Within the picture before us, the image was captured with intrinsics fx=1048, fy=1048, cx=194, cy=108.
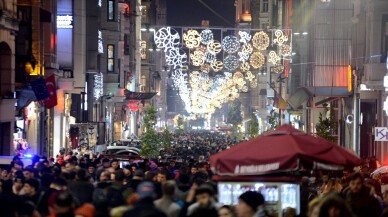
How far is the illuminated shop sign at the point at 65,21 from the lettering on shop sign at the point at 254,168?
40449 mm

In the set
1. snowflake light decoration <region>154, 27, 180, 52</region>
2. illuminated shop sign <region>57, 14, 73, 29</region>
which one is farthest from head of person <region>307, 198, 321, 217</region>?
illuminated shop sign <region>57, 14, 73, 29</region>

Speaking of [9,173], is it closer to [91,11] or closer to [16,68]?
[16,68]

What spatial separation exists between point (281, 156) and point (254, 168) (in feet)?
1.51

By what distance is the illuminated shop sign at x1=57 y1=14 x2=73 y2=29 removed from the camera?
55.8m

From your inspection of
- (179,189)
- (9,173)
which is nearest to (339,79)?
(9,173)

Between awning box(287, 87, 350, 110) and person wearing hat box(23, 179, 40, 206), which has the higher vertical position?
awning box(287, 87, 350, 110)

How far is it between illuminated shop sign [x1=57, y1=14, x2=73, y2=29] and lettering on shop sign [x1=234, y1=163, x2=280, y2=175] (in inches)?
1592

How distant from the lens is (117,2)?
258 ft

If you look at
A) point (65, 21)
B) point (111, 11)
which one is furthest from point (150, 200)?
point (111, 11)

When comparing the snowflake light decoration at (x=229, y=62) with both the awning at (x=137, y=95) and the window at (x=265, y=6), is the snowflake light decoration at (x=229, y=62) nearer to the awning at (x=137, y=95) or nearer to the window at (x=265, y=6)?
the awning at (x=137, y=95)

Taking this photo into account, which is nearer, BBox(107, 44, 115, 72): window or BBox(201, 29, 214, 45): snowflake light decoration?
BBox(201, 29, 214, 45): snowflake light decoration

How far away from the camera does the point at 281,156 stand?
1608 centimetres

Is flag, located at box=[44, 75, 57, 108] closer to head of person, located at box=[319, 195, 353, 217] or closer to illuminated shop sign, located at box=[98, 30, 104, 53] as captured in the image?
illuminated shop sign, located at box=[98, 30, 104, 53]

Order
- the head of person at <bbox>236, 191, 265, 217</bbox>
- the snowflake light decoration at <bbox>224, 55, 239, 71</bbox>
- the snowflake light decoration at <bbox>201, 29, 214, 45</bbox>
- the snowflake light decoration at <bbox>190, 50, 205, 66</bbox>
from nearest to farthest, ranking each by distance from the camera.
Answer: the head of person at <bbox>236, 191, 265, 217</bbox>, the snowflake light decoration at <bbox>201, 29, 214, 45</bbox>, the snowflake light decoration at <bbox>190, 50, 205, 66</bbox>, the snowflake light decoration at <bbox>224, 55, 239, 71</bbox>
